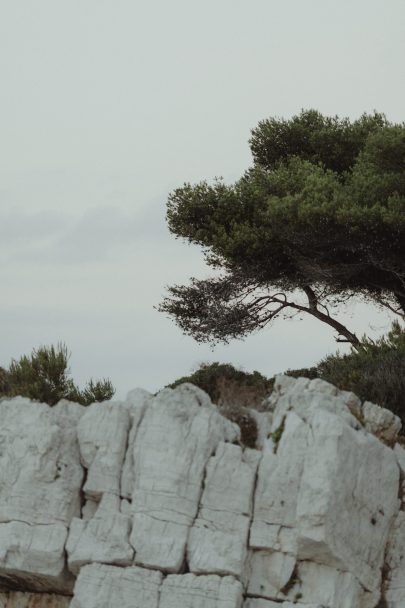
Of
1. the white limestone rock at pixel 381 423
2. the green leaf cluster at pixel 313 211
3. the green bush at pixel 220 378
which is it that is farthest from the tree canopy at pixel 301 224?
the white limestone rock at pixel 381 423

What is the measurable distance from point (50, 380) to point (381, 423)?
36.7 feet

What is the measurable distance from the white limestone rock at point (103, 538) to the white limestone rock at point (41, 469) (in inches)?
16.7

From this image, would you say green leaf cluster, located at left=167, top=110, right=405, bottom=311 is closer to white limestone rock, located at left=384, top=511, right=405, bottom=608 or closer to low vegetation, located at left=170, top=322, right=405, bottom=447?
low vegetation, located at left=170, top=322, right=405, bottom=447

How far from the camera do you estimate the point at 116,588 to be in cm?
1402

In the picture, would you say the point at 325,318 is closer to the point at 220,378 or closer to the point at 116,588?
the point at 220,378

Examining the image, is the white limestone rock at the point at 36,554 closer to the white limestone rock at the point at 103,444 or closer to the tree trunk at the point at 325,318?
the white limestone rock at the point at 103,444

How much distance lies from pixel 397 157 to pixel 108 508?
20938 millimetres

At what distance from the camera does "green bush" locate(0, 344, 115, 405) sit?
78.7 feet

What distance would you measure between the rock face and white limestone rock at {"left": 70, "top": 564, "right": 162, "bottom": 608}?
16mm

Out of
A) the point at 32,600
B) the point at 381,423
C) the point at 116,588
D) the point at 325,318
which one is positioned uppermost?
the point at 325,318

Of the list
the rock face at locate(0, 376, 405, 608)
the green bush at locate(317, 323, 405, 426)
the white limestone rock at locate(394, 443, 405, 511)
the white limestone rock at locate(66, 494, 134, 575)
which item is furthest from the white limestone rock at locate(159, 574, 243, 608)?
the green bush at locate(317, 323, 405, 426)

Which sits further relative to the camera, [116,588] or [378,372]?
[378,372]

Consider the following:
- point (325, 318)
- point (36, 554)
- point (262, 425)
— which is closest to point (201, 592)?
point (36, 554)

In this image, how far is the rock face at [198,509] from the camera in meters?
13.8
